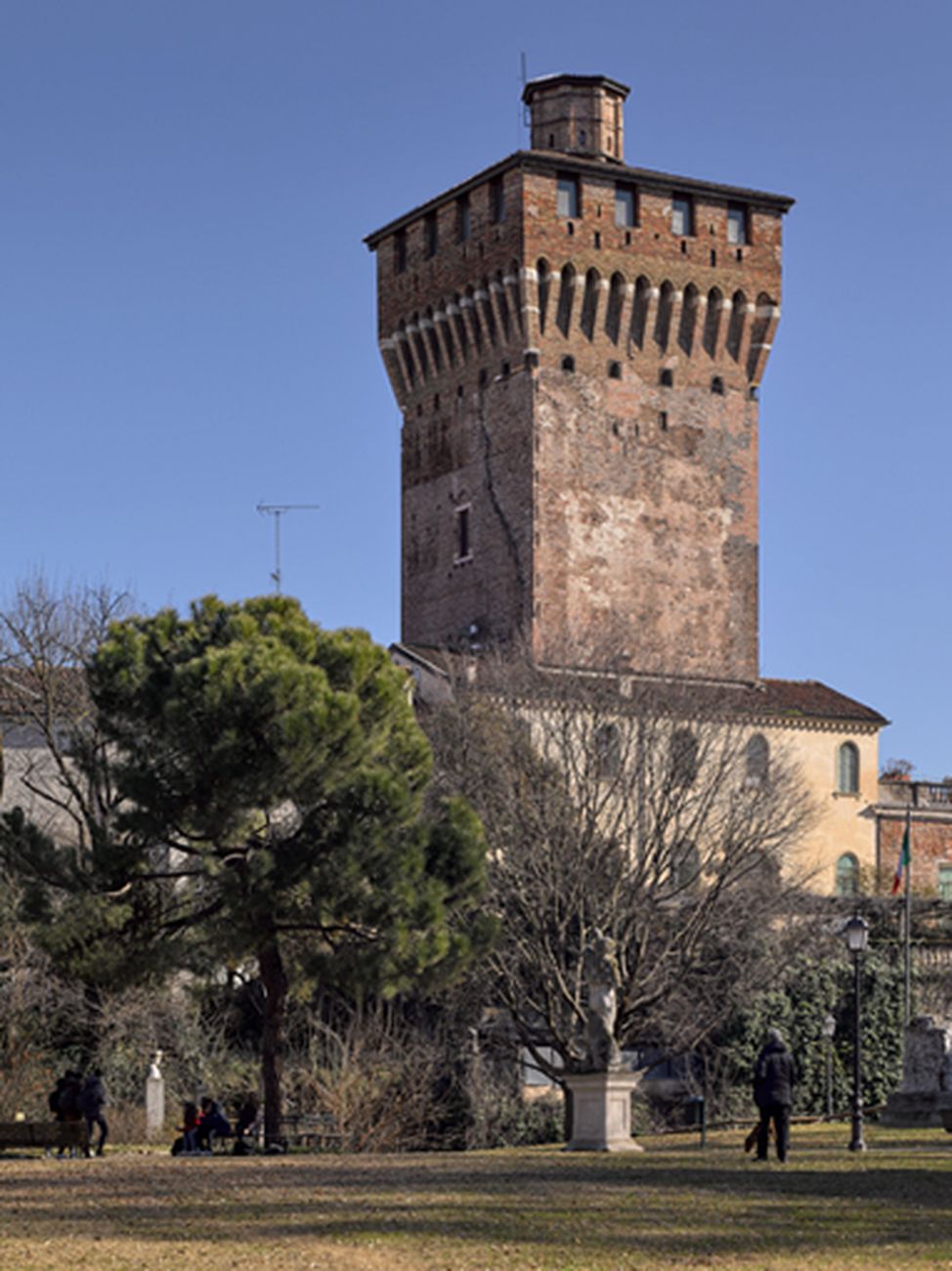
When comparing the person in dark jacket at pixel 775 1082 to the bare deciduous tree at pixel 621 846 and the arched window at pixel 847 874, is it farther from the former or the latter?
the arched window at pixel 847 874

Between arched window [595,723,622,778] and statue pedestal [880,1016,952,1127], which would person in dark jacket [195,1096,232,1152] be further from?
arched window [595,723,622,778]

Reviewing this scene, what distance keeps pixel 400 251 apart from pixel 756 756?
1824 centimetres

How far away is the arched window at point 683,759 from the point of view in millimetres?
41844

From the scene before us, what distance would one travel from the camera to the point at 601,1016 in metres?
26.3

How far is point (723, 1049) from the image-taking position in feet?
135

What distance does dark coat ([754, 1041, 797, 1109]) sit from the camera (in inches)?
886

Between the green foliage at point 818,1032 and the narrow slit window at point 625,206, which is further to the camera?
the narrow slit window at point 625,206

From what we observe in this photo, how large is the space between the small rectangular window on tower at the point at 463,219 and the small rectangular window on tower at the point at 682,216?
5.53m

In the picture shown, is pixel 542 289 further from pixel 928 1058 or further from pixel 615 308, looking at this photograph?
pixel 928 1058

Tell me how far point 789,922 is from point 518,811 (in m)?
8.34

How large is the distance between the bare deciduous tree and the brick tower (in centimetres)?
1109

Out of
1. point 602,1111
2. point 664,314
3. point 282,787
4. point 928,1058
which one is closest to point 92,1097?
point 282,787

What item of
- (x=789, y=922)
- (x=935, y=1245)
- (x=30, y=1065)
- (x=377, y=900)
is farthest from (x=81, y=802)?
(x=935, y=1245)

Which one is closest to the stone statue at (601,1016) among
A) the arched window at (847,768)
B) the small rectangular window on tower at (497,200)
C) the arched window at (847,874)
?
the arched window at (847,874)
